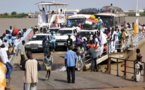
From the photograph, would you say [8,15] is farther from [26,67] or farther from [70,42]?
[26,67]

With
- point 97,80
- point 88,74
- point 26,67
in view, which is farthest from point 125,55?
point 26,67

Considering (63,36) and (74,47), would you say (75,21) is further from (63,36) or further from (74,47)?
(74,47)

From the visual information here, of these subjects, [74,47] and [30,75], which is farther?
[74,47]

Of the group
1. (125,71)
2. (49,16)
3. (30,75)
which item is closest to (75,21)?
(49,16)

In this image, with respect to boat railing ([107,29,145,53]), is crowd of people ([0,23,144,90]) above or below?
above

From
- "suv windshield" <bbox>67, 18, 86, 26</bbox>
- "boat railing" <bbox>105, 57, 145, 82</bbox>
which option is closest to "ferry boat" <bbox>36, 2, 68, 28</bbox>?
"suv windshield" <bbox>67, 18, 86, 26</bbox>

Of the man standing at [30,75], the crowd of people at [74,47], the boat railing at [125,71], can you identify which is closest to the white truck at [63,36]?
the crowd of people at [74,47]

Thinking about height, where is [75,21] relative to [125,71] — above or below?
above

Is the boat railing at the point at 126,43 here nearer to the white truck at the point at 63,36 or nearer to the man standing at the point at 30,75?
the white truck at the point at 63,36

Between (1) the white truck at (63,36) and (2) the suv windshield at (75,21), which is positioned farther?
(2) the suv windshield at (75,21)

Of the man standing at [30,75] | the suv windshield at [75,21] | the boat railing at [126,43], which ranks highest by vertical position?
the man standing at [30,75]

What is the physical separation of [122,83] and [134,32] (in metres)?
16.7

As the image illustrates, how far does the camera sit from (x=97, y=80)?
17625 mm

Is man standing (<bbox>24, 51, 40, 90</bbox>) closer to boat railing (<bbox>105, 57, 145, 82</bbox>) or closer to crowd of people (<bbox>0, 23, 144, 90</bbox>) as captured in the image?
crowd of people (<bbox>0, 23, 144, 90</bbox>)
